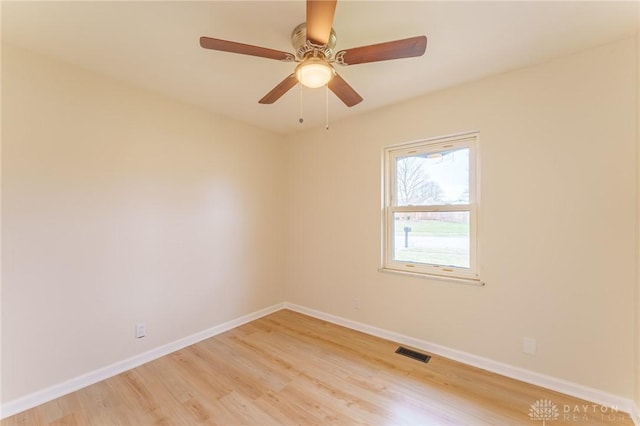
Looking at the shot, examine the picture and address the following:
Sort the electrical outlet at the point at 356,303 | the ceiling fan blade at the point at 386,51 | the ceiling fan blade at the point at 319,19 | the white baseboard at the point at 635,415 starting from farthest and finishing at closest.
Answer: the electrical outlet at the point at 356,303 < the white baseboard at the point at 635,415 < the ceiling fan blade at the point at 386,51 < the ceiling fan blade at the point at 319,19

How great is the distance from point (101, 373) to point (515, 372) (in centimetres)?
327

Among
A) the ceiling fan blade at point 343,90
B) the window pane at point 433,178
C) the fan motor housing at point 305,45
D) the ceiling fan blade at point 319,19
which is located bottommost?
the window pane at point 433,178

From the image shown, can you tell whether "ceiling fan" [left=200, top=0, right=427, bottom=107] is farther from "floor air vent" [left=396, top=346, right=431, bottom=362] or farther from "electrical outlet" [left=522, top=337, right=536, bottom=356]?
"floor air vent" [left=396, top=346, right=431, bottom=362]

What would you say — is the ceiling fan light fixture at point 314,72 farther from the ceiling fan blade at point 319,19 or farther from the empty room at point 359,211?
the ceiling fan blade at point 319,19

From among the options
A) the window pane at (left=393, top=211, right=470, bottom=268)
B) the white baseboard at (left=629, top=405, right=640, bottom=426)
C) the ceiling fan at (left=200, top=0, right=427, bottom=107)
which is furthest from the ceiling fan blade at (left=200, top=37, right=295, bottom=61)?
the white baseboard at (left=629, top=405, right=640, bottom=426)

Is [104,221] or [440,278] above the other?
[104,221]

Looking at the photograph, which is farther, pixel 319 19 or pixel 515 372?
pixel 515 372

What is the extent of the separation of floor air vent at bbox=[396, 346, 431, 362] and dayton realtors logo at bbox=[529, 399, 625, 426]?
2.55 feet

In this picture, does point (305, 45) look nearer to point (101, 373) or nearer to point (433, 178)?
point (433, 178)

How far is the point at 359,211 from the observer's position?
122 inches

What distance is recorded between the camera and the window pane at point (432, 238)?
2.50 m

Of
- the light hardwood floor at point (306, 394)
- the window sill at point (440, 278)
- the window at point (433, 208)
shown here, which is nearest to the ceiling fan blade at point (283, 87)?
the window at point (433, 208)

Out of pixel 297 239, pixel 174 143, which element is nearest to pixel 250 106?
pixel 174 143

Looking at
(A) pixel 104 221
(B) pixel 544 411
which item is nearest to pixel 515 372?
(B) pixel 544 411
